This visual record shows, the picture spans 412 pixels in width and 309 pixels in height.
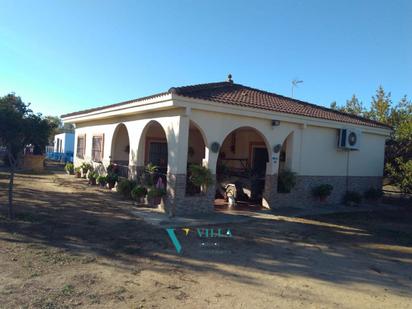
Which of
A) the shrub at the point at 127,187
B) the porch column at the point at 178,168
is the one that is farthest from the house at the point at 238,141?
the shrub at the point at 127,187

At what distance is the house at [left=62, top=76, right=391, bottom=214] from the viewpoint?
9.94 metres

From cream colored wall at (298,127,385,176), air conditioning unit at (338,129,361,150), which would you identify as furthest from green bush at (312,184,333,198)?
air conditioning unit at (338,129,361,150)

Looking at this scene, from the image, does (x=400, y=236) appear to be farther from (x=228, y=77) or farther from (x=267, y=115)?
(x=228, y=77)

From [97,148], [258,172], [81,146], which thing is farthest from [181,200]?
[81,146]

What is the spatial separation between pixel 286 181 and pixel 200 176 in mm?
3437

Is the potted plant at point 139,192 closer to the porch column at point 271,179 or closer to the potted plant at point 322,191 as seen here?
the porch column at point 271,179

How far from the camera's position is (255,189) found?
13.1 metres

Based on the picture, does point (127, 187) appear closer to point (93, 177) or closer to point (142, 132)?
point (142, 132)

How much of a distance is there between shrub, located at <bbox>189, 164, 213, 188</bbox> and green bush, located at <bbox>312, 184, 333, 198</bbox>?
15.7ft

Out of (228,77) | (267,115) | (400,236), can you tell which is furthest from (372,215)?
(228,77)

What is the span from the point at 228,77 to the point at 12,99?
772 cm

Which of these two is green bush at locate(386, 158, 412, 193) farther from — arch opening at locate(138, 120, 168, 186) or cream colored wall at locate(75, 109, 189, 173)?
arch opening at locate(138, 120, 168, 186)

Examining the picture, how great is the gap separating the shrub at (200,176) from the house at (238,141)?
0.74 feet

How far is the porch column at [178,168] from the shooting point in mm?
9695
